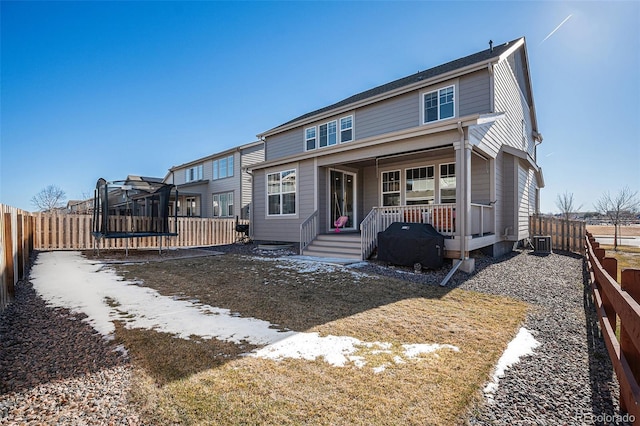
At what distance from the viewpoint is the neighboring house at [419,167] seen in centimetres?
811

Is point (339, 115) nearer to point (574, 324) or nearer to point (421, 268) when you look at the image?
point (421, 268)

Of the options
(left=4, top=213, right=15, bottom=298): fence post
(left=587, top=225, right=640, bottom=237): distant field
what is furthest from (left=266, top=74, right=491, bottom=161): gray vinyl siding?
(left=587, top=225, right=640, bottom=237): distant field

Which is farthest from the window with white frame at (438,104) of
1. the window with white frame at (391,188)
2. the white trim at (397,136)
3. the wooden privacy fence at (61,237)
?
the wooden privacy fence at (61,237)

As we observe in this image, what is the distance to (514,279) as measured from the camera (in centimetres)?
689

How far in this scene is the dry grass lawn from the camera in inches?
79.9

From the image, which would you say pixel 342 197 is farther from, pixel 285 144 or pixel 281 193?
pixel 285 144

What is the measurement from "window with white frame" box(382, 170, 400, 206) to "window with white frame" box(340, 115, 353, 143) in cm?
219

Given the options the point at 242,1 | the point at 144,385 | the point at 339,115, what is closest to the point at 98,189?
the point at 242,1

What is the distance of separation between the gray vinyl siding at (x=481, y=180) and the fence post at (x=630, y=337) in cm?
795

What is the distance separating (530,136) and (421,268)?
1409 centimetres

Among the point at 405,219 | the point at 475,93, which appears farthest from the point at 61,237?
the point at 475,93

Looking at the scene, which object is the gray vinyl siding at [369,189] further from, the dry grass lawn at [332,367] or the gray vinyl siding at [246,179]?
the gray vinyl siding at [246,179]

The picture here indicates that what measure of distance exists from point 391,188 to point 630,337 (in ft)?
32.6

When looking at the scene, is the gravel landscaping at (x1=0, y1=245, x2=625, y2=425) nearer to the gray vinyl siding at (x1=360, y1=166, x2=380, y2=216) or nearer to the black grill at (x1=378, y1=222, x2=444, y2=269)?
the black grill at (x1=378, y1=222, x2=444, y2=269)
